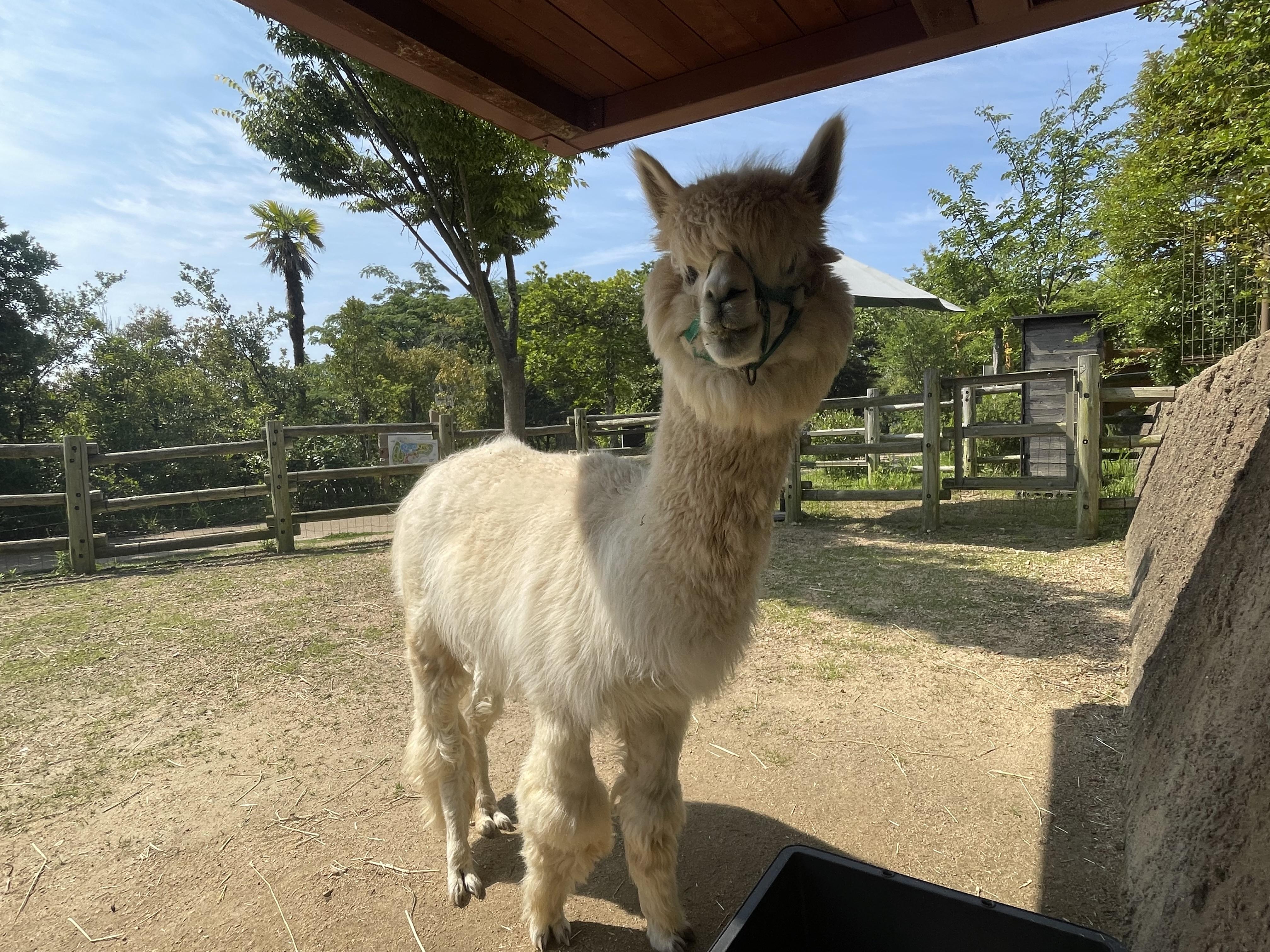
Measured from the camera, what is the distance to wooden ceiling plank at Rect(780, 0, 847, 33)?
7.22 feet

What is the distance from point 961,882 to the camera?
2.22 m

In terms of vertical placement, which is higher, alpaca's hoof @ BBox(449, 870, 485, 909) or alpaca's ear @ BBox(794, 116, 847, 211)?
alpaca's ear @ BBox(794, 116, 847, 211)

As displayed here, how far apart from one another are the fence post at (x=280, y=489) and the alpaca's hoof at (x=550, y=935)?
7585 mm

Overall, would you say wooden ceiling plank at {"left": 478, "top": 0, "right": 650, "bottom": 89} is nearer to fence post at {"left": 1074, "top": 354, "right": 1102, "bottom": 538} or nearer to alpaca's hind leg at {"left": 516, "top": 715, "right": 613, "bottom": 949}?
alpaca's hind leg at {"left": 516, "top": 715, "right": 613, "bottom": 949}

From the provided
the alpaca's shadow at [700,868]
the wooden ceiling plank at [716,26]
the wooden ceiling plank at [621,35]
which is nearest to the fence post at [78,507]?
the alpaca's shadow at [700,868]

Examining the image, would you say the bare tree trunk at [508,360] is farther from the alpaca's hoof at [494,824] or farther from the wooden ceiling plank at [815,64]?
the alpaca's hoof at [494,824]

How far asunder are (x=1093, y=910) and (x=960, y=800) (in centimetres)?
65

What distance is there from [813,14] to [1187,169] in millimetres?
8759

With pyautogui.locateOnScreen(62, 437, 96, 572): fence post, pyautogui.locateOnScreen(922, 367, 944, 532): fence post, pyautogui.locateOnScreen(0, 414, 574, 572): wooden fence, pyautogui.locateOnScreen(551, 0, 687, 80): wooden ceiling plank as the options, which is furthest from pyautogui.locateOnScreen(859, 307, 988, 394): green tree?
pyautogui.locateOnScreen(62, 437, 96, 572): fence post

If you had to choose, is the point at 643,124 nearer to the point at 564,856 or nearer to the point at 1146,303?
the point at 564,856

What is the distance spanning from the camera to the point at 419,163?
7090mm

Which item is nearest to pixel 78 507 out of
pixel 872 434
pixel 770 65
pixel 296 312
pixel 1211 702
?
pixel 770 65

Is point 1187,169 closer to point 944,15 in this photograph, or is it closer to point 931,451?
point 931,451

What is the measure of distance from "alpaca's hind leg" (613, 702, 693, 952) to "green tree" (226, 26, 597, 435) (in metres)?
6.19
